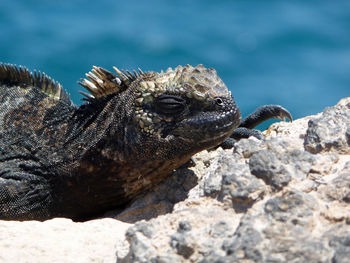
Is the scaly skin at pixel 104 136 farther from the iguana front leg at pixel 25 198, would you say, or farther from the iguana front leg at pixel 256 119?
the iguana front leg at pixel 256 119

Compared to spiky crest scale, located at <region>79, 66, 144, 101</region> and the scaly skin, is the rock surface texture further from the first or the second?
spiky crest scale, located at <region>79, 66, 144, 101</region>

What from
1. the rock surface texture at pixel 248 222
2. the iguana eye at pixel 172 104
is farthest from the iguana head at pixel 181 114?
the rock surface texture at pixel 248 222

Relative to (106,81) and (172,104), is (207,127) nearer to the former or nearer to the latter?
(172,104)

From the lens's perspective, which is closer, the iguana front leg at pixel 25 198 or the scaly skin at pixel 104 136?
the scaly skin at pixel 104 136

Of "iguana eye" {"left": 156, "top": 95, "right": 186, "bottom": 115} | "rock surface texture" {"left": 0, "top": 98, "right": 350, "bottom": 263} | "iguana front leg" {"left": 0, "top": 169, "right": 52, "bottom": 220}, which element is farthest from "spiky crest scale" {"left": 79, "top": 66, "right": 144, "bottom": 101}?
"rock surface texture" {"left": 0, "top": 98, "right": 350, "bottom": 263}

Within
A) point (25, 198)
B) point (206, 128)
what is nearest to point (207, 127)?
point (206, 128)

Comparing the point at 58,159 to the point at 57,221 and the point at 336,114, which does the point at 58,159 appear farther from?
the point at 336,114
